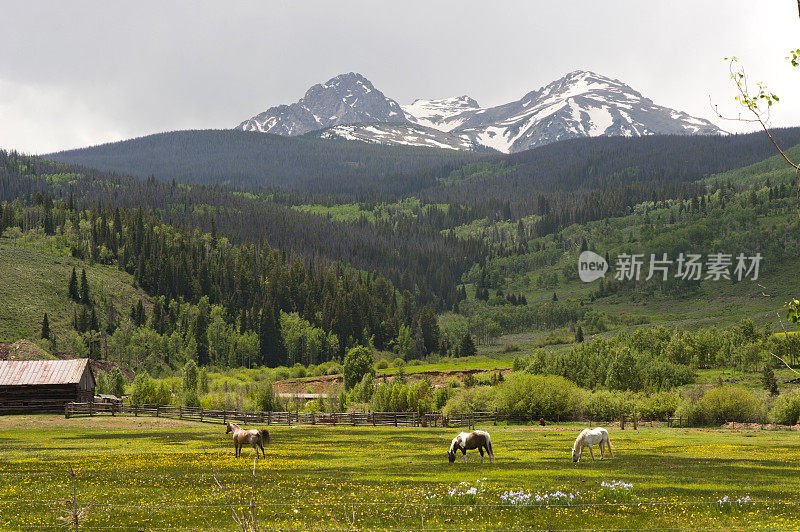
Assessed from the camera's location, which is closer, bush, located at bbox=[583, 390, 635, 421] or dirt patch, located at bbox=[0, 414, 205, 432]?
dirt patch, located at bbox=[0, 414, 205, 432]

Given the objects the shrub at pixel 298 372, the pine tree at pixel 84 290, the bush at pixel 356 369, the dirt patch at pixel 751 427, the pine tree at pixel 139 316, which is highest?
the pine tree at pixel 84 290

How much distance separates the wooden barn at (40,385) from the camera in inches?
3017

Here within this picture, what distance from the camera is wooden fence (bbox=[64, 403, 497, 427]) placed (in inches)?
2943

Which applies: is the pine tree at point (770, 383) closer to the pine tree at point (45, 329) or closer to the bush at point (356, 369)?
the bush at point (356, 369)

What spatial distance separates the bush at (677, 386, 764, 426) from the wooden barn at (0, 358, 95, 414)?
68.2m

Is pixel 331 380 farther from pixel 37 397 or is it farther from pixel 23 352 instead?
pixel 37 397

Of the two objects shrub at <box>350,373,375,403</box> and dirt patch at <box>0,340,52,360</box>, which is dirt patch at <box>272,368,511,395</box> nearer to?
shrub at <box>350,373,375,403</box>

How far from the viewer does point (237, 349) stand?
186m

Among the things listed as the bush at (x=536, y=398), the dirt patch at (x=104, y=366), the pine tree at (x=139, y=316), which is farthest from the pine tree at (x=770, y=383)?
the pine tree at (x=139, y=316)

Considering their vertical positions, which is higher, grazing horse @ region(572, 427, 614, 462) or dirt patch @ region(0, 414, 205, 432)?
grazing horse @ region(572, 427, 614, 462)

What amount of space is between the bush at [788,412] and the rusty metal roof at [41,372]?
75610 mm

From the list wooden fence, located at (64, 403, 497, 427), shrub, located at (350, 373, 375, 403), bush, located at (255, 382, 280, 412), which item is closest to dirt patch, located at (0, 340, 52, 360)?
bush, located at (255, 382, 280, 412)

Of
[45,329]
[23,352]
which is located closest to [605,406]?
[23,352]

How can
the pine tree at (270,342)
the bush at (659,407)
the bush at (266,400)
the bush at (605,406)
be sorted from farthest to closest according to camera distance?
the pine tree at (270,342)
the bush at (266,400)
the bush at (605,406)
the bush at (659,407)
